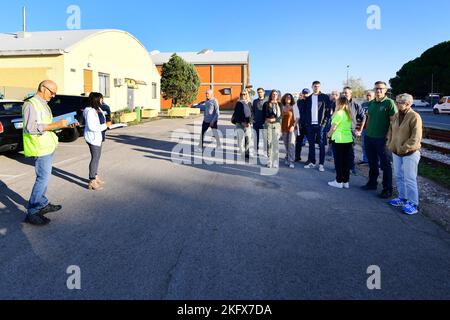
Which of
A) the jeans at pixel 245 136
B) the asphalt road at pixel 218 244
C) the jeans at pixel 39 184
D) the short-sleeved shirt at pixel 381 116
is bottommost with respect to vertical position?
the asphalt road at pixel 218 244

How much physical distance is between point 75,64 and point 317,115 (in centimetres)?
1571

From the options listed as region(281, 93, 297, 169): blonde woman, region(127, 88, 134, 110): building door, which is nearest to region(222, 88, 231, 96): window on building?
region(127, 88, 134, 110): building door

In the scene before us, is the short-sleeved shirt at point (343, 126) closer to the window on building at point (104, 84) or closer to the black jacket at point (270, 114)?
the black jacket at point (270, 114)

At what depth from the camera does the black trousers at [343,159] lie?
6422mm

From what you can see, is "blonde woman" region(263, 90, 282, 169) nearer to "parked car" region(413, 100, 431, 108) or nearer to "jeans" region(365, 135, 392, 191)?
"jeans" region(365, 135, 392, 191)

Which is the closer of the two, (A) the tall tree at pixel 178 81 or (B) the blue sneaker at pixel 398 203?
(B) the blue sneaker at pixel 398 203

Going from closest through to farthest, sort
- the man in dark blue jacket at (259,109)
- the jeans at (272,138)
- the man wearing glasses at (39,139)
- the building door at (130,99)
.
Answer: the man wearing glasses at (39,139)
the jeans at (272,138)
the man in dark blue jacket at (259,109)
the building door at (130,99)

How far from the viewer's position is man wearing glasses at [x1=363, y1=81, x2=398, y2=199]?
5.87 meters

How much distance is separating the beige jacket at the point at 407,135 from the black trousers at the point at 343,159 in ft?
3.53

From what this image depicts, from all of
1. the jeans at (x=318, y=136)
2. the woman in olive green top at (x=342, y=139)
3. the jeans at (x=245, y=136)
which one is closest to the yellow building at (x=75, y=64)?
the jeans at (x=245, y=136)

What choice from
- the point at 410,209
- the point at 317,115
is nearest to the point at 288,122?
the point at 317,115
